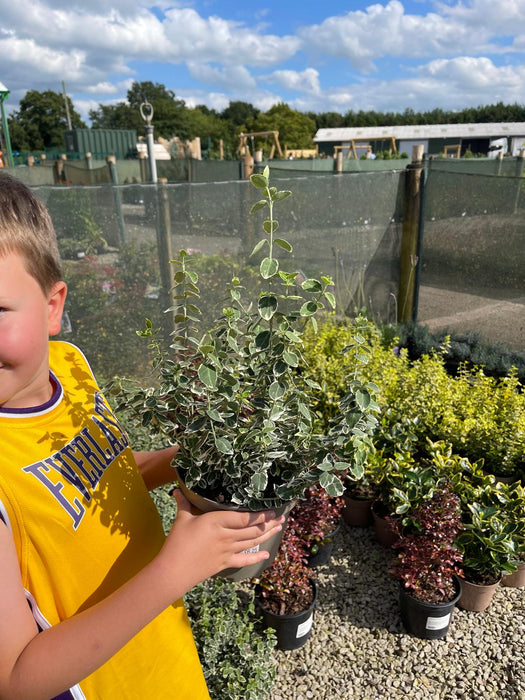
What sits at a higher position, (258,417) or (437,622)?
(258,417)

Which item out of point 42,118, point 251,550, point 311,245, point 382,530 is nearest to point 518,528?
point 382,530

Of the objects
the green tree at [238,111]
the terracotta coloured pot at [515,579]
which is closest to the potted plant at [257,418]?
the terracotta coloured pot at [515,579]

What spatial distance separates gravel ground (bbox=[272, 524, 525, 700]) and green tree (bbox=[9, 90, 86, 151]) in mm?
76588

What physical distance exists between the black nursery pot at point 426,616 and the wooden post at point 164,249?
2.40 meters

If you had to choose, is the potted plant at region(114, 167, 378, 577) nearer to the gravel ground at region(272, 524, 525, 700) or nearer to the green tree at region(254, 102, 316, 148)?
the gravel ground at region(272, 524, 525, 700)

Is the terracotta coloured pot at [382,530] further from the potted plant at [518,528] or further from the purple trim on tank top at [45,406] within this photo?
the purple trim on tank top at [45,406]

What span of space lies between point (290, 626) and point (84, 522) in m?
1.78

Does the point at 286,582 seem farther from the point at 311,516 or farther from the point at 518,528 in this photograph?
the point at 518,528

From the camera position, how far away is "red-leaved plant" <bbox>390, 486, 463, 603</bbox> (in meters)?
2.45

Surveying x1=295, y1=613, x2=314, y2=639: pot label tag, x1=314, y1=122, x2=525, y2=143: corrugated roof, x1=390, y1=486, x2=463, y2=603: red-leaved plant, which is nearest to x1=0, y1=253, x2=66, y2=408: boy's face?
x1=295, y1=613, x2=314, y2=639: pot label tag

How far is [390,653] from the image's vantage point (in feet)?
8.11

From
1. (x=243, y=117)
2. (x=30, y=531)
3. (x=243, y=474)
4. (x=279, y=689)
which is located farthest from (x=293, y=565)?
(x=243, y=117)

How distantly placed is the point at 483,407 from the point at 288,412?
8.52 feet

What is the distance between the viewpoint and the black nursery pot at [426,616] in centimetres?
244
